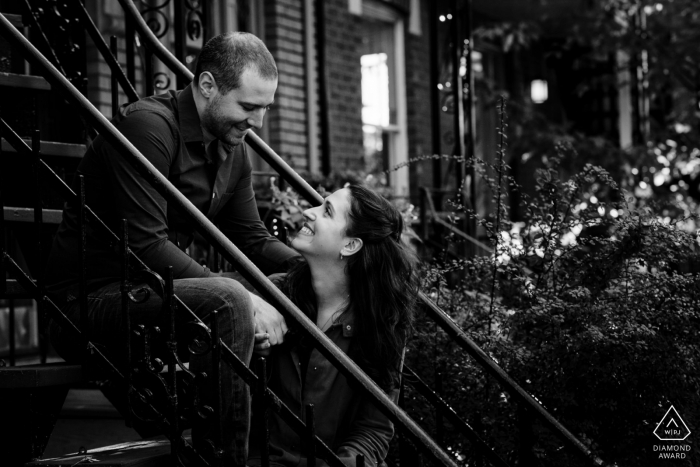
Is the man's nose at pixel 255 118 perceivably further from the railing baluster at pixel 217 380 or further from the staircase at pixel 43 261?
the railing baluster at pixel 217 380

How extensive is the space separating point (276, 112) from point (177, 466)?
19.9ft

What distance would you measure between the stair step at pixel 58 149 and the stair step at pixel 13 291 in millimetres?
710

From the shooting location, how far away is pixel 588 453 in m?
3.37

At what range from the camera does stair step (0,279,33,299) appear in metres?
3.36

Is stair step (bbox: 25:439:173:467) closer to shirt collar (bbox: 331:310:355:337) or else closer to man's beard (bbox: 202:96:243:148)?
shirt collar (bbox: 331:310:355:337)

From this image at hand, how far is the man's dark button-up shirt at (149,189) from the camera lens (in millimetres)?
3090

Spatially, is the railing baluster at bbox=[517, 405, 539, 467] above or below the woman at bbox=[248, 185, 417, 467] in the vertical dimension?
below

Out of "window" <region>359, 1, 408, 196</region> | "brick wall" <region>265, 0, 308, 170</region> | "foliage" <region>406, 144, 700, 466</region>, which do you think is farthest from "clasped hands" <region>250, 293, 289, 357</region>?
"window" <region>359, 1, 408, 196</region>

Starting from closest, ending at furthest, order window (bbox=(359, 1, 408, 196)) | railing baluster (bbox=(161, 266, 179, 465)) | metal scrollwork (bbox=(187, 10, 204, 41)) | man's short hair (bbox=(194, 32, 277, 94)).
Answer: railing baluster (bbox=(161, 266, 179, 465)), man's short hair (bbox=(194, 32, 277, 94)), metal scrollwork (bbox=(187, 10, 204, 41)), window (bbox=(359, 1, 408, 196))

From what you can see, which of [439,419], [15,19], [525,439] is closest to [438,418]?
[439,419]

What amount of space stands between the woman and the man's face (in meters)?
0.45

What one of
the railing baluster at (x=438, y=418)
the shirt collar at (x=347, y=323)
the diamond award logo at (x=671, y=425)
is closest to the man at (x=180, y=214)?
the shirt collar at (x=347, y=323)

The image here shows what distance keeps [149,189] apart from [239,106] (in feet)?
1.70

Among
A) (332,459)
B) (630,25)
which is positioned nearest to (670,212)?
(630,25)
